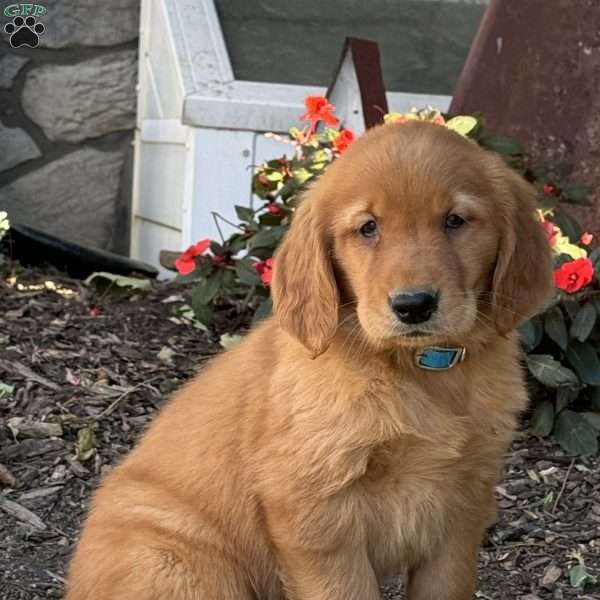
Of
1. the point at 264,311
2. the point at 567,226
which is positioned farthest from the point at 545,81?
the point at 264,311

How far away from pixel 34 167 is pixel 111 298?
1750mm

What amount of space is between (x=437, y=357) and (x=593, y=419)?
74.9 inches

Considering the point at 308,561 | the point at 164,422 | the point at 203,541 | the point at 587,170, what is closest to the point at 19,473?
the point at 164,422

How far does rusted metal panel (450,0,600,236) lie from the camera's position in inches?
209

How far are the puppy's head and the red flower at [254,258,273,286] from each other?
174 centimetres

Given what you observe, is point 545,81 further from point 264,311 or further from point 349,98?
point 264,311

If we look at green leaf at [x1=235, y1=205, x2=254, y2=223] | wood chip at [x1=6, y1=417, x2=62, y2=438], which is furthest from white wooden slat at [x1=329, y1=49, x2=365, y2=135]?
wood chip at [x1=6, y1=417, x2=62, y2=438]

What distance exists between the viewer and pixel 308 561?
9.77 ft

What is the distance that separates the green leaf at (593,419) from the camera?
15.6ft

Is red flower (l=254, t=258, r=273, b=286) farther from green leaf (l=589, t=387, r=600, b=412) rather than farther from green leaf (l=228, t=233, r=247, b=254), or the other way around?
green leaf (l=589, t=387, r=600, b=412)

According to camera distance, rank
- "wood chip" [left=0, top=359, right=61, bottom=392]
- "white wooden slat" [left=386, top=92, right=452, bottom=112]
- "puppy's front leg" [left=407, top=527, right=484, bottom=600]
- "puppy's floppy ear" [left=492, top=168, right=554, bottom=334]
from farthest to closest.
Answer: "white wooden slat" [left=386, top=92, right=452, bottom=112], "wood chip" [left=0, top=359, right=61, bottom=392], "puppy's front leg" [left=407, top=527, right=484, bottom=600], "puppy's floppy ear" [left=492, top=168, right=554, bottom=334]

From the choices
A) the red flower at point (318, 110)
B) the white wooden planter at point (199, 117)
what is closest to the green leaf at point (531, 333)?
the red flower at point (318, 110)

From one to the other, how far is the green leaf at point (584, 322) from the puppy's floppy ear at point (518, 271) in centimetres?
158

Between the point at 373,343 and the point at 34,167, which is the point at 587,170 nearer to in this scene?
the point at 373,343
